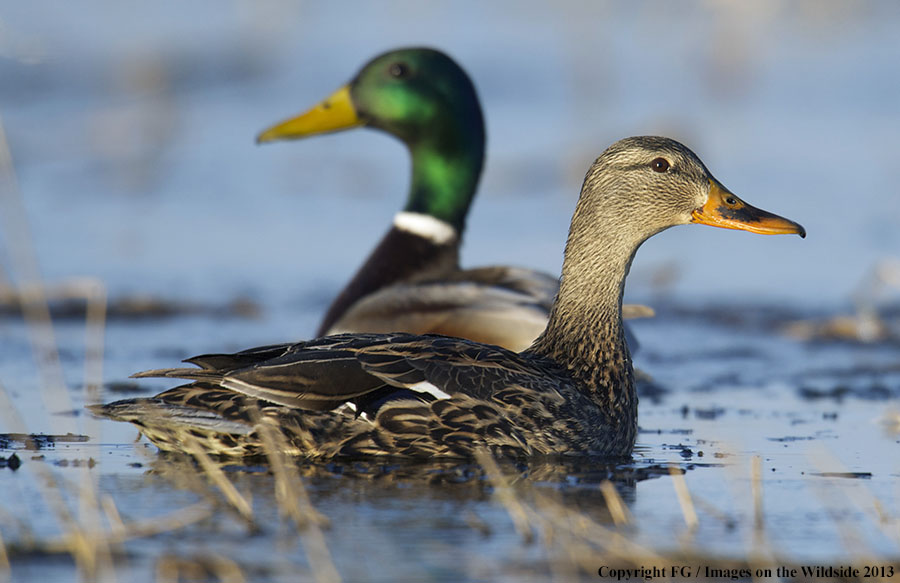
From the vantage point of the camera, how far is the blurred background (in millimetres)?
10237

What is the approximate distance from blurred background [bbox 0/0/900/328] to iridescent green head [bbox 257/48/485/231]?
1.27 m

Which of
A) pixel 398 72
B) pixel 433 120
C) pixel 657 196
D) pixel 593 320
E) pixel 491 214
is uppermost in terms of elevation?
pixel 398 72

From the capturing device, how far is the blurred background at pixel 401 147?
10237mm

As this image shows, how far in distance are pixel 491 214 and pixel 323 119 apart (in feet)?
11.0

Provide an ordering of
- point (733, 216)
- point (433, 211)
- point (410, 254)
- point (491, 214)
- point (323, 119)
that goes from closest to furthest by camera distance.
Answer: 1. point (733, 216)
2. point (410, 254)
3. point (433, 211)
4. point (323, 119)
5. point (491, 214)

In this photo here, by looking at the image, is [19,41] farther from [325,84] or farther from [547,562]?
[547,562]

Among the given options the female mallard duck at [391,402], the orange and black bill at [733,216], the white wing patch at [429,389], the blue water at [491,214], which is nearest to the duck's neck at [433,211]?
the blue water at [491,214]

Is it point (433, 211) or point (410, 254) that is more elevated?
point (433, 211)

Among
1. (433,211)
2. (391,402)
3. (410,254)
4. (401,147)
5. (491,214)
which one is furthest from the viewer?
(401,147)

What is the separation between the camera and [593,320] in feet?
18.9

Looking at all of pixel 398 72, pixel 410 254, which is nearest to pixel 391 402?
pixel 410 254

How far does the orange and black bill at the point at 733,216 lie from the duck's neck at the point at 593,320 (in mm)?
313

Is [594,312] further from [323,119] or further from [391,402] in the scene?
[323,119]

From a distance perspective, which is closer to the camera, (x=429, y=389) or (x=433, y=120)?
(x=429, y=389)
